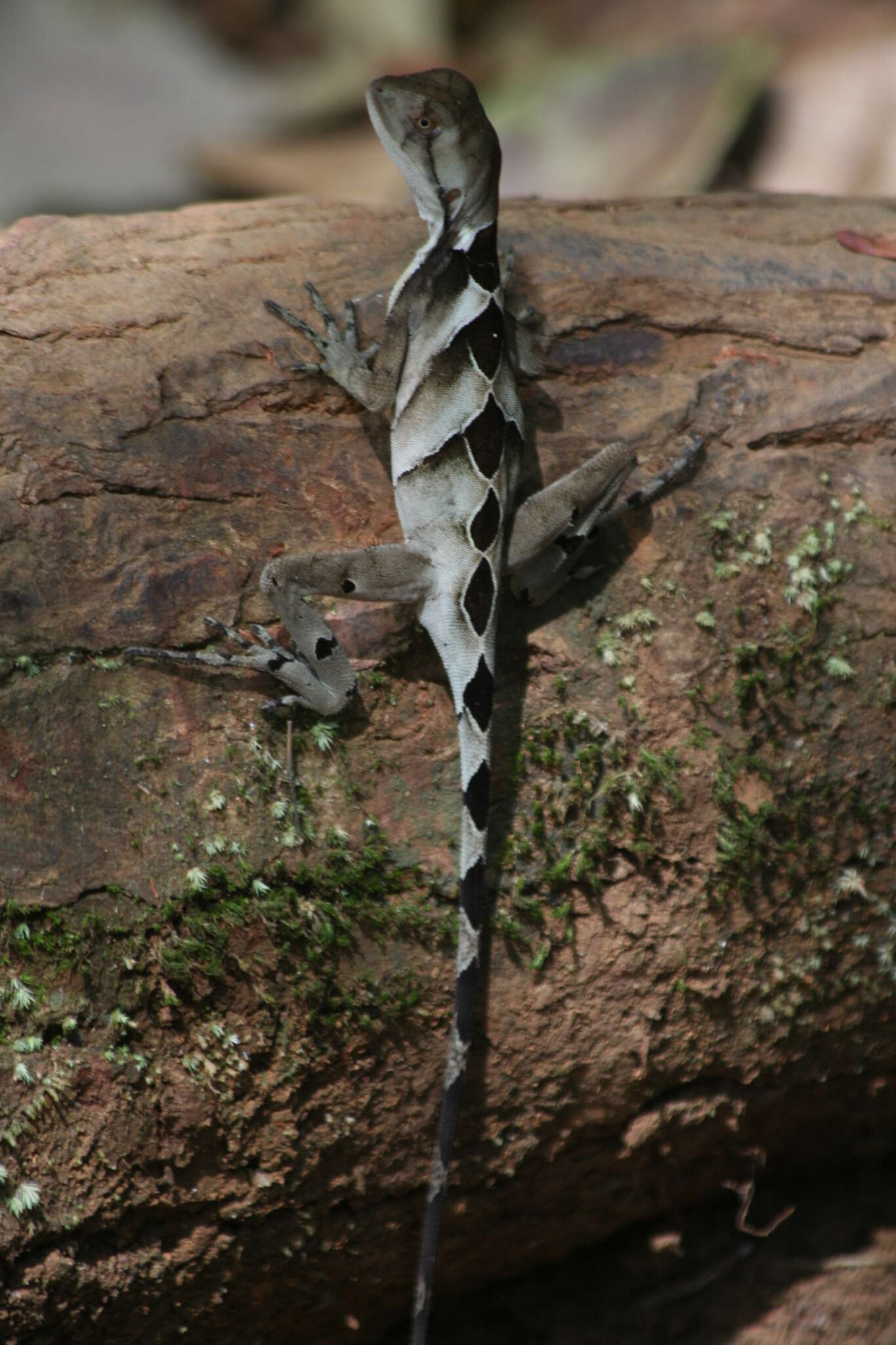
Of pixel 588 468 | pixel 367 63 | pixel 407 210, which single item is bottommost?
pixel 588 468

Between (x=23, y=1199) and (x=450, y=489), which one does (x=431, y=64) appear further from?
(x=23, y=1199)

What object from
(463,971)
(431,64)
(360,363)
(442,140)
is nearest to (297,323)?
(360,363)

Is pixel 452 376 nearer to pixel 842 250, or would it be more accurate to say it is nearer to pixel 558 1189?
pixel 842 250

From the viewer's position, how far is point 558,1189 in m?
3.86

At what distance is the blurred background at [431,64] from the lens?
26.4 ft

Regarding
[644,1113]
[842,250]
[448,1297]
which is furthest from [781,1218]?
[842,250]

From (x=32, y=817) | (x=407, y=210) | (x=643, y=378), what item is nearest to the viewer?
(x=32, y=817)

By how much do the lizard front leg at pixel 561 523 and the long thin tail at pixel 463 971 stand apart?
0.63 m

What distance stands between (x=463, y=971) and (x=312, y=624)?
1.22 m

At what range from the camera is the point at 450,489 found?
12.4ft

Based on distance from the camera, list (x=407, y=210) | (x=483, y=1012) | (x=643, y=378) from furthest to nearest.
A: (x=407, y=210) < (x=643, y=378) < (x=483, y=1012)

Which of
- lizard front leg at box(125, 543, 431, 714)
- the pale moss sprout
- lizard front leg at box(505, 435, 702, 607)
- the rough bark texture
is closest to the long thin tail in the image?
the rough bark texture

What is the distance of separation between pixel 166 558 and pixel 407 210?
7.10ft

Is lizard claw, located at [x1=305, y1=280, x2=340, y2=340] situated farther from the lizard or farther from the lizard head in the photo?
the lizard head
